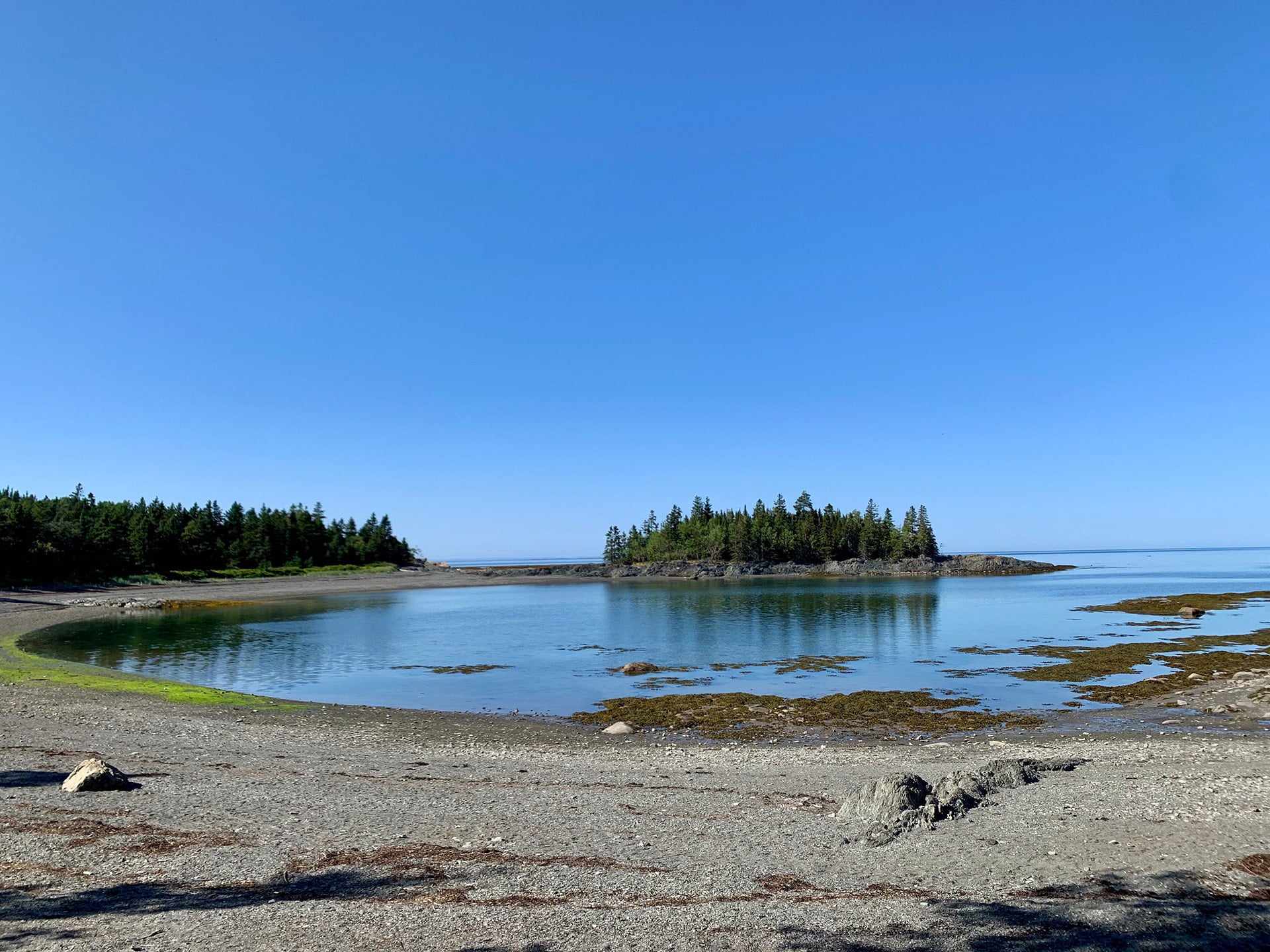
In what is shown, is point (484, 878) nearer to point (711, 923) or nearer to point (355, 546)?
point (711, 923)

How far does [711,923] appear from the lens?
345 inches

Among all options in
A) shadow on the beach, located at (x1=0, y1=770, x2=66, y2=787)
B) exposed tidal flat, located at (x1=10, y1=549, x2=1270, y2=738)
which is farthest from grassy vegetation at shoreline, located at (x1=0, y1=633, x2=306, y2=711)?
shadow on the beach, located at (x1=0, y1=770, x2=66, y2=787)

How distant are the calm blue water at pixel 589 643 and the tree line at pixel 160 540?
103 ft

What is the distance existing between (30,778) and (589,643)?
40.5 meters

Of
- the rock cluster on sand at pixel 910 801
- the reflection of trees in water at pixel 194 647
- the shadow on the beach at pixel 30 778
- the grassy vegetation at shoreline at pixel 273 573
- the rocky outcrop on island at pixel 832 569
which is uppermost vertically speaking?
the shadow on the beach at pixel 30 778

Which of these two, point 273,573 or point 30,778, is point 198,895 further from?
point 273,573

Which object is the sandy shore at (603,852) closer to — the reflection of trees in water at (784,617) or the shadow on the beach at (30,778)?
the shadow on the beach at (30,778)

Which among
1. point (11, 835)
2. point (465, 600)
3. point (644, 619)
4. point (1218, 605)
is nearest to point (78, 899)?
point (11, 835)

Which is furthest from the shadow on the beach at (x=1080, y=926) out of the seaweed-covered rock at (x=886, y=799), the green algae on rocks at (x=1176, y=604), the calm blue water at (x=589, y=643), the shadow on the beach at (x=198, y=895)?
the green algae on rocks at (x=1176, y=604)

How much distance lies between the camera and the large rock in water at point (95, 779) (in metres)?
14.2

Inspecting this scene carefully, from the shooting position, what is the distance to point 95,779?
14.4 meters

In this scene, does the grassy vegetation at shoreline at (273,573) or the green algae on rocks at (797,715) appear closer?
the green algae on rocks at (797,715)

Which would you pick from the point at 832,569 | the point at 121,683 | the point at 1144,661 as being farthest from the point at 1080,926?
the point at 832,569

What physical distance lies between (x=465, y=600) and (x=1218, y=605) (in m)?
88.4
